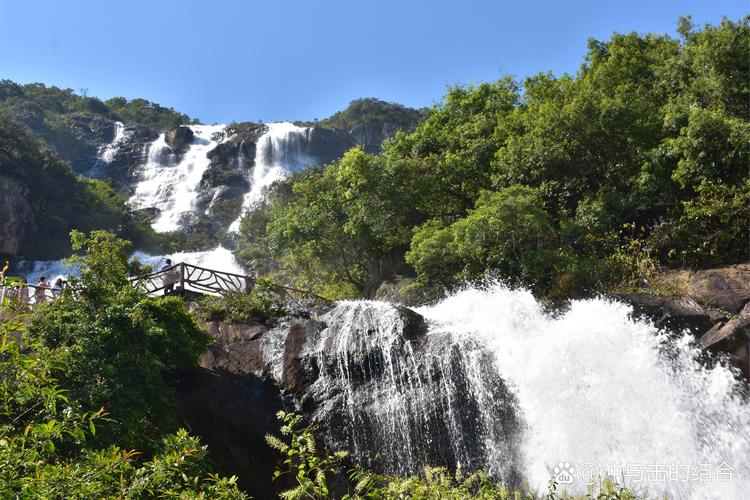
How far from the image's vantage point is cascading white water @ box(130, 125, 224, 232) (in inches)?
1485

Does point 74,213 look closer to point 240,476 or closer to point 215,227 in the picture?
point 215,227

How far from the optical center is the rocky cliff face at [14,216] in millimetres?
28391

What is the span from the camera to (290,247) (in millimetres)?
17312

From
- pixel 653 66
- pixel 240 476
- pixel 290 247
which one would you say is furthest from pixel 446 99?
pixel 240 476

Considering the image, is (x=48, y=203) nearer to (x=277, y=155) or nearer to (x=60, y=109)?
(x=277, y=155)

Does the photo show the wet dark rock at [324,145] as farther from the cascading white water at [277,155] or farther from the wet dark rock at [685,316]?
the wet dark rock at [685,316]

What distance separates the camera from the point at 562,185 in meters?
15.1

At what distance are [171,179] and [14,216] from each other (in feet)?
44.5

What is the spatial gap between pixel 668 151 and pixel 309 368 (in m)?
9.45

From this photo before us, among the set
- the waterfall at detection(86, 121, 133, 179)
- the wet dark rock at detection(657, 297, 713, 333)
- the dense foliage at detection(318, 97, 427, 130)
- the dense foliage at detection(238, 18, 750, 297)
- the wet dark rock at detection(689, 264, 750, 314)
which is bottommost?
the wet dark rock at detection(657, 297, 713, 333)

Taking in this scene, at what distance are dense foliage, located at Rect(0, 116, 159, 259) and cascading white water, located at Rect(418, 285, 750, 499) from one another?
2711cm

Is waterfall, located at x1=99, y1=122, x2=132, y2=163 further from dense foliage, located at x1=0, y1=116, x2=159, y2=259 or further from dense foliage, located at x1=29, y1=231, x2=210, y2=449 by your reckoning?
dense foliage, located at x1=29, y1=231, x2=210, y2=449

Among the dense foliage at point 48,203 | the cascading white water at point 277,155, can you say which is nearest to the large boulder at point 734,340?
the dense foliage at point 48,203

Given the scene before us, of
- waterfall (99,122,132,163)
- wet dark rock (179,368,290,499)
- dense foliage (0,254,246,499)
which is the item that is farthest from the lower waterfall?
waterfall (99,122,132,163)
